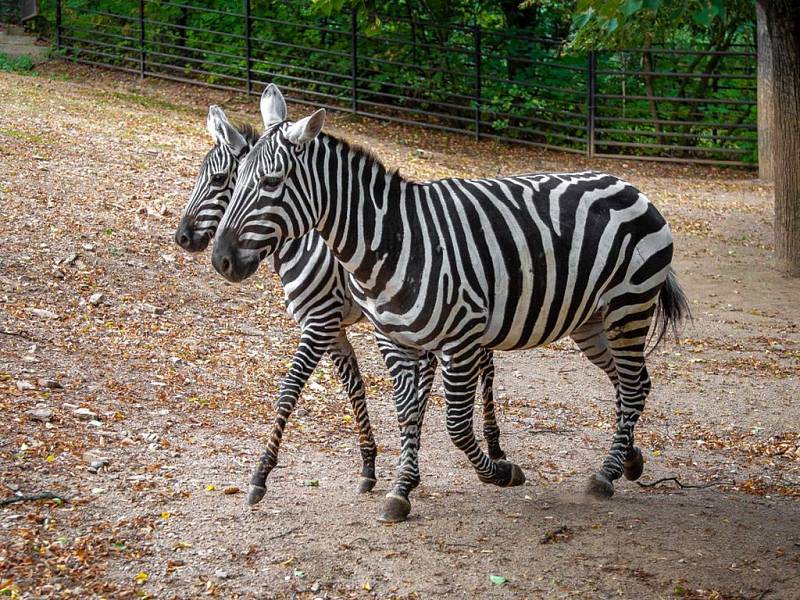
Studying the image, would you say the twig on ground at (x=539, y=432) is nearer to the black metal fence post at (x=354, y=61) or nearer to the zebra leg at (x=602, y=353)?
the zebra leg at (x=602, y=353)

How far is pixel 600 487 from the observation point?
220 inches

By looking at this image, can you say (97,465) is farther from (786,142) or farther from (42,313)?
(786,142)

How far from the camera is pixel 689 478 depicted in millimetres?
6176

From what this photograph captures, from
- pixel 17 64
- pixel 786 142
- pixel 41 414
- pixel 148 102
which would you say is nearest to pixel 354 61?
pixel 148 102

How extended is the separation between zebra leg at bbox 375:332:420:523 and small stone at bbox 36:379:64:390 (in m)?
2.59

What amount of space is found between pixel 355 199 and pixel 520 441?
2.50 m

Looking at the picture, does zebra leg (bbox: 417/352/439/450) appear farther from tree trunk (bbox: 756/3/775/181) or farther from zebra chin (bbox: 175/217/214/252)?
tree trunk (bbox: 756/3/775/181)

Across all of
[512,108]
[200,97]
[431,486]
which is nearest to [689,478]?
[431,486]

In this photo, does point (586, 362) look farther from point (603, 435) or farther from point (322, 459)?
point (322, 459)

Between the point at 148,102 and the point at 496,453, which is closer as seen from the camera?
the point at 496,453

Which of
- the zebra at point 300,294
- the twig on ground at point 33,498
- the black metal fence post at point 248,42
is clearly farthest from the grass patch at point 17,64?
the twig on ground at point 33,498

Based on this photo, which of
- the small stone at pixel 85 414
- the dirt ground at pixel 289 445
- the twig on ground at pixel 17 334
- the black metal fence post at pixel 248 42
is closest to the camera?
the dirt ground at pixel 289 445

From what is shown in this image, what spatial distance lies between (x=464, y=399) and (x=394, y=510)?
0.66m

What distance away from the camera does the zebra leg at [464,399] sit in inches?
198
